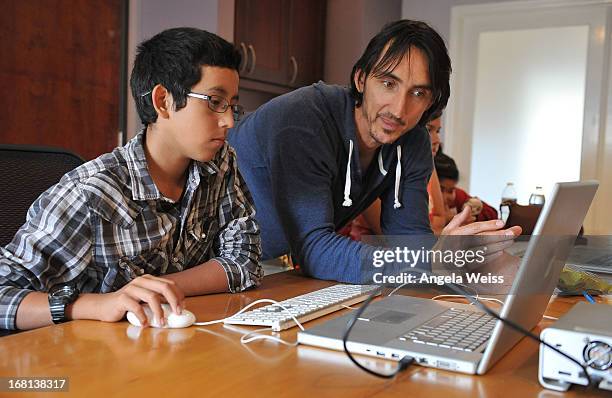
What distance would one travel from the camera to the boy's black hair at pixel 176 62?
122cm

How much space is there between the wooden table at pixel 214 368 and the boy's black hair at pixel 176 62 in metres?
0.49

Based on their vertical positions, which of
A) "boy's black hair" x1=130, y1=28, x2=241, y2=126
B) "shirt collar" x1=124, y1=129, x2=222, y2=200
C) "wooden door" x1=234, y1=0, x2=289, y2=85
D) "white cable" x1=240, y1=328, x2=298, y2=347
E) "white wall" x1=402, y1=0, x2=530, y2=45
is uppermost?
"white wall" x1=402, y1=0, x2=530, y2=45

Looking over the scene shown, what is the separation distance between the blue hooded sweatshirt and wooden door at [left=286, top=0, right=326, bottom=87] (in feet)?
7.12

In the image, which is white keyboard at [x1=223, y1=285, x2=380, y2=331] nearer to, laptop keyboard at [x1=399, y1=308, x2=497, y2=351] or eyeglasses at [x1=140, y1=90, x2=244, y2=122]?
laptop keyboard at [x1=399, y1=308, x2=497, y2=351]

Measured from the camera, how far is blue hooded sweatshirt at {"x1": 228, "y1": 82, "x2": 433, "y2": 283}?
55.2 inches

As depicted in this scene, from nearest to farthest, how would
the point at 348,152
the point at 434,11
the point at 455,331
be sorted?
the point at 455,331, the point at 348,152, the point at 434,11

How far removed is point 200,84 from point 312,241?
41cm

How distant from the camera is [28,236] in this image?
104cm

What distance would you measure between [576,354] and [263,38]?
9.84ft

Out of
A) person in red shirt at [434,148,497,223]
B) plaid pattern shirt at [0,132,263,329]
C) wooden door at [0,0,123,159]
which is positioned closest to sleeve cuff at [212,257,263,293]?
plaid pattern shirt at [0,132,263,329]

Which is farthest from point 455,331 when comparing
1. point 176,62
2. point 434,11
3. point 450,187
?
point 434,11

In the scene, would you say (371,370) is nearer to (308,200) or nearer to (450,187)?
(308,200)

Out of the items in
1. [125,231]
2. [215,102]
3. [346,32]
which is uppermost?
[346,32]

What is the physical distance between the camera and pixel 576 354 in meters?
0.70
